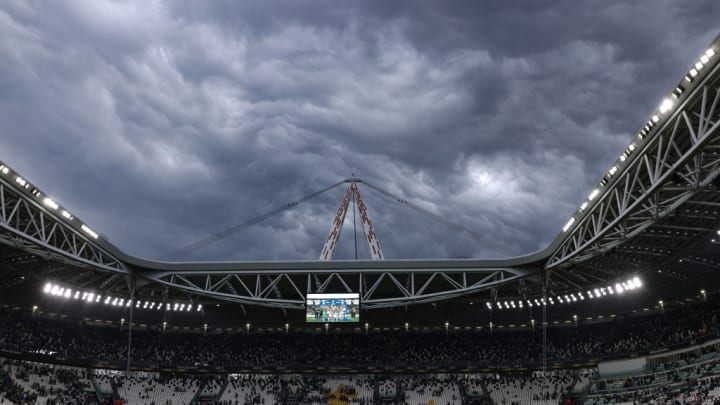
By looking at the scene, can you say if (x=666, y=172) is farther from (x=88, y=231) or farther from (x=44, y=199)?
(x=88, y=231)

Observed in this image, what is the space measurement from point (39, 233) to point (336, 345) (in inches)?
1612

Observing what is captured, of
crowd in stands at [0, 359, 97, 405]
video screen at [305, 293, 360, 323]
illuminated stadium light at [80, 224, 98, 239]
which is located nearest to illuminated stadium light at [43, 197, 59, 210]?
illuminated stadium light at [80, 224, 98, 239]

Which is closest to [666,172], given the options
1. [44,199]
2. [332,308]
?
[332,308]

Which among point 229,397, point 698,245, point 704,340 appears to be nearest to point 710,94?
point 698,245

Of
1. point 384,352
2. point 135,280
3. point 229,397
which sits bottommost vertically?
point 229,397

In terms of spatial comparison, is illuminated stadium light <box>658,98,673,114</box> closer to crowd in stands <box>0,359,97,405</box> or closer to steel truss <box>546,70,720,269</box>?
steel truss <box>546,70,720,269</box>

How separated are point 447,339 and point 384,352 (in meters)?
7.71

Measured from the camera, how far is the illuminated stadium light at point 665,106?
26.3 meters

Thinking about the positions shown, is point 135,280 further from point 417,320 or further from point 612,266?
point 612,266

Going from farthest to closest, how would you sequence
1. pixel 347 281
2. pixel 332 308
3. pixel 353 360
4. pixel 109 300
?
pixel 353 360 → pixel 109 300 → pixel 347 281 → pixel 332 308

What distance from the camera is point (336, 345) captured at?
72.6 meters

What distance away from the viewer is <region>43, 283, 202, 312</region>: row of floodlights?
56.9 m

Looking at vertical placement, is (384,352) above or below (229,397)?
above

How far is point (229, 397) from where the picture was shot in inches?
2598
